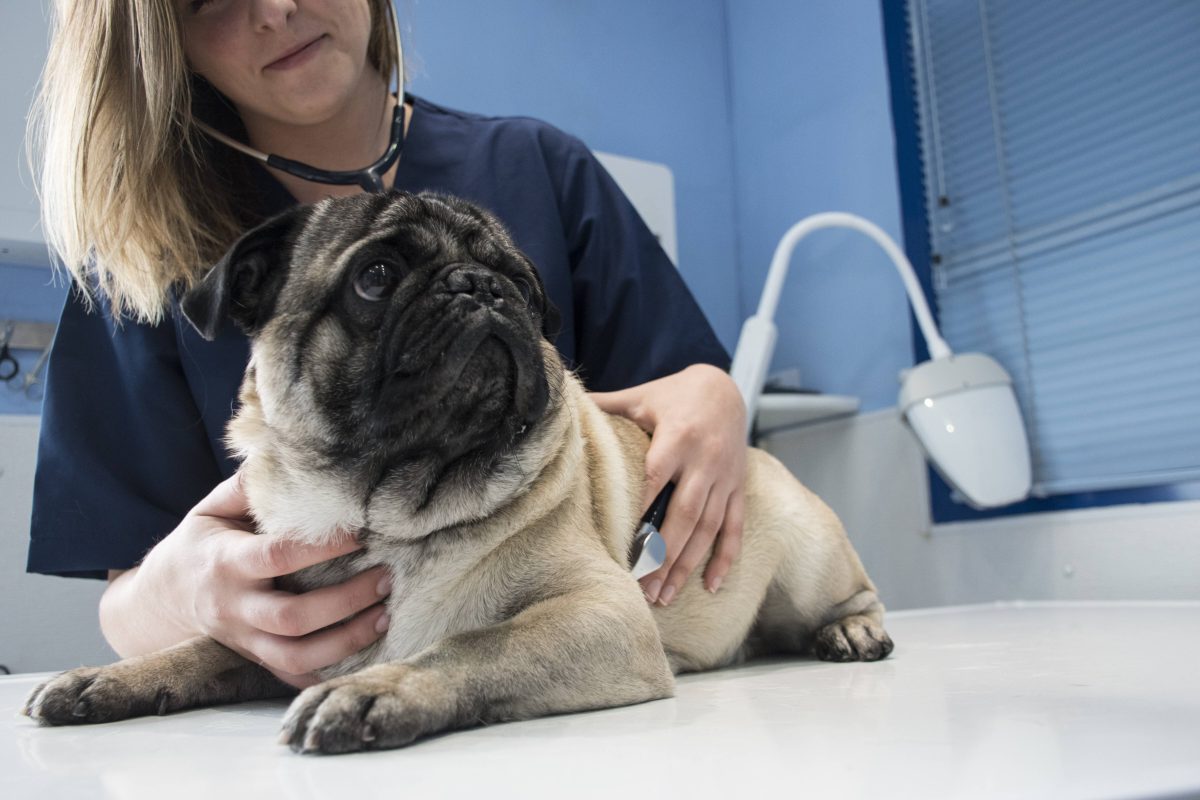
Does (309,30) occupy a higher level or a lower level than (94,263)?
higher

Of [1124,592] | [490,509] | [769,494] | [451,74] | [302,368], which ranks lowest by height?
[1124,592]

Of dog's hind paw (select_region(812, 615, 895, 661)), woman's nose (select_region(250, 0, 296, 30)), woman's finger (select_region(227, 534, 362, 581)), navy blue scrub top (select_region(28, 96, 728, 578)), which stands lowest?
dog's hind paw (select_region(812, 615, 895, 661))

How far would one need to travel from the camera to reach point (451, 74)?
10.9 ft

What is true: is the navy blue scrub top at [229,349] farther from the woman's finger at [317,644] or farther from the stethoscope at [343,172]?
the woman's finger at [317,644]

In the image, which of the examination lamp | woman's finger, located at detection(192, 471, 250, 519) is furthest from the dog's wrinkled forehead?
the examination lamp

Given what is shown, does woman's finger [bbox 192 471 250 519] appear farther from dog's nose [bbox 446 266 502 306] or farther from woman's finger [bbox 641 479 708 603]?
woman's finger [bbox 641 479 708 603]

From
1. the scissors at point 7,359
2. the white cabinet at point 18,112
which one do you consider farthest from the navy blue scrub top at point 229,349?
the scissors at point 7,359

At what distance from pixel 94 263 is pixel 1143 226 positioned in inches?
101

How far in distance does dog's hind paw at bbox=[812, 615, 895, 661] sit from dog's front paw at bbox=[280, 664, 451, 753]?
2.44ft

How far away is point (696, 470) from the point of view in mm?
1270

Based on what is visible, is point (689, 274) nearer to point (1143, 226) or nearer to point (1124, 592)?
point (1143, 226)

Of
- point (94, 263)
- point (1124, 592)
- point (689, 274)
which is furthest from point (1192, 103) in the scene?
point (94, 263)

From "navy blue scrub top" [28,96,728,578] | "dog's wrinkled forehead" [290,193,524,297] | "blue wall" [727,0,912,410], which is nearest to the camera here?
"dog's wrinkled forehead" [290,193,524,297]

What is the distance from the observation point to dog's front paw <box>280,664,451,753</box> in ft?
2.34
